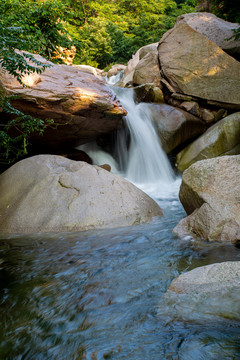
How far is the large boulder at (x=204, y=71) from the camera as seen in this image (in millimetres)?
8914

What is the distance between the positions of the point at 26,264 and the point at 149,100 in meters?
8.00

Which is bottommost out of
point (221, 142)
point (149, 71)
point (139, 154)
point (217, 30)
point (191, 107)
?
point (221, 142)

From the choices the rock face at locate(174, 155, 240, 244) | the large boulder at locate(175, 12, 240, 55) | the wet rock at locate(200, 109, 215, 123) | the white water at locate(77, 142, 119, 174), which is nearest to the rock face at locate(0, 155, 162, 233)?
the rock face at locate(174, 155, 240, 244)

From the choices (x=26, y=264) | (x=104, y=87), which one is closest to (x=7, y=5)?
(x=104, y=87)

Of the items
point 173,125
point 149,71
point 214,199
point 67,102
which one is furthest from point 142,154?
point 214,199

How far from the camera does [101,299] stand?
6.67ft

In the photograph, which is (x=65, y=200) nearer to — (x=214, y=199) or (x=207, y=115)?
(x=214, y=199)

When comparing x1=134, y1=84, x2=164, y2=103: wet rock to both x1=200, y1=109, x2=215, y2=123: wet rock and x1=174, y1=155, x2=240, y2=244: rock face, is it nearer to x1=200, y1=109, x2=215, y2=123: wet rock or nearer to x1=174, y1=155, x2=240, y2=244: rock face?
x1=200, y1=109, x2=215, y2=123: wet rock

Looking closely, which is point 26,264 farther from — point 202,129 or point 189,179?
point 202,129

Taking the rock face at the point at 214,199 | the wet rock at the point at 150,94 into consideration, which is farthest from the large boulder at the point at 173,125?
the rock face at the point at 214,199

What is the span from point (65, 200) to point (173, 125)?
558 centimetres

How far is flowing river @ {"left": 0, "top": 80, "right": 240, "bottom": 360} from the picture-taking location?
4.80ft

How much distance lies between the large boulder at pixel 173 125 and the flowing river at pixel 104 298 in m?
5.05

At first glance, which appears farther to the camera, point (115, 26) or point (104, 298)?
point (115, 26)
